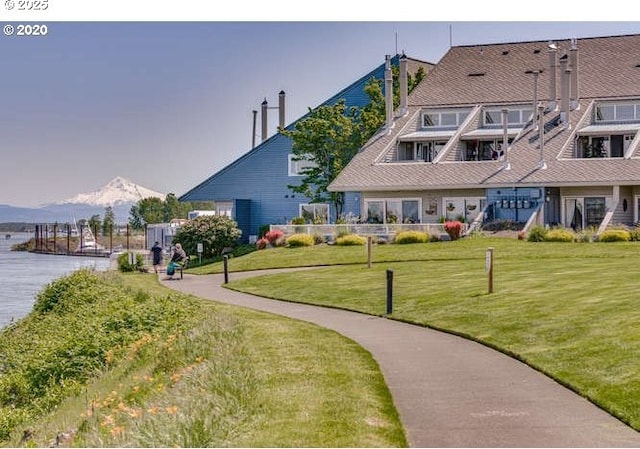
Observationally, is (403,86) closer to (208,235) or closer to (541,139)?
(541,139)

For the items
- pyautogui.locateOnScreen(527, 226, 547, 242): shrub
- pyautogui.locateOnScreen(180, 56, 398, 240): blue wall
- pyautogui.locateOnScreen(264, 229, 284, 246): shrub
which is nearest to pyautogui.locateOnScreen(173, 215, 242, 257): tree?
pyautogui.locateOnScreen(264, 229, 284, 246): shrub

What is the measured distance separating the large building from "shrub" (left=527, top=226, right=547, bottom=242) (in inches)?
154

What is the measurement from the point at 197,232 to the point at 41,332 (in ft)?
63.5

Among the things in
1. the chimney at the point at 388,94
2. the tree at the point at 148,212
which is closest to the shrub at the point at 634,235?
the chimney at the point at 388,94

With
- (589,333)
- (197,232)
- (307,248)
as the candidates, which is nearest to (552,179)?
(307,248)

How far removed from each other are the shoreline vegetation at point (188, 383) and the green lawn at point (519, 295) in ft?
9.00

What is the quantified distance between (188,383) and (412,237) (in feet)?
106

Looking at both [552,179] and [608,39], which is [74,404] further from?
[608,39]

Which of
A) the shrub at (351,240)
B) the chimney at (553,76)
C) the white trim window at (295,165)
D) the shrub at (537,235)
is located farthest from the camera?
the white trim window at (295,165)

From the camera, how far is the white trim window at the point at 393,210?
54.3 metres

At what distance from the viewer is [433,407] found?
13.4 metres

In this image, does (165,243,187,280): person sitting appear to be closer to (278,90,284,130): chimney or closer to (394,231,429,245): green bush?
(394,231,429,245): green bush

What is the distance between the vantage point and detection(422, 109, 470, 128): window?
2336 inches

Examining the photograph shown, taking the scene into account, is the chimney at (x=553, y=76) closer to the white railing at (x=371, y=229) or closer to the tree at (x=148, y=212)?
the white railing at (x=371, y=229)
